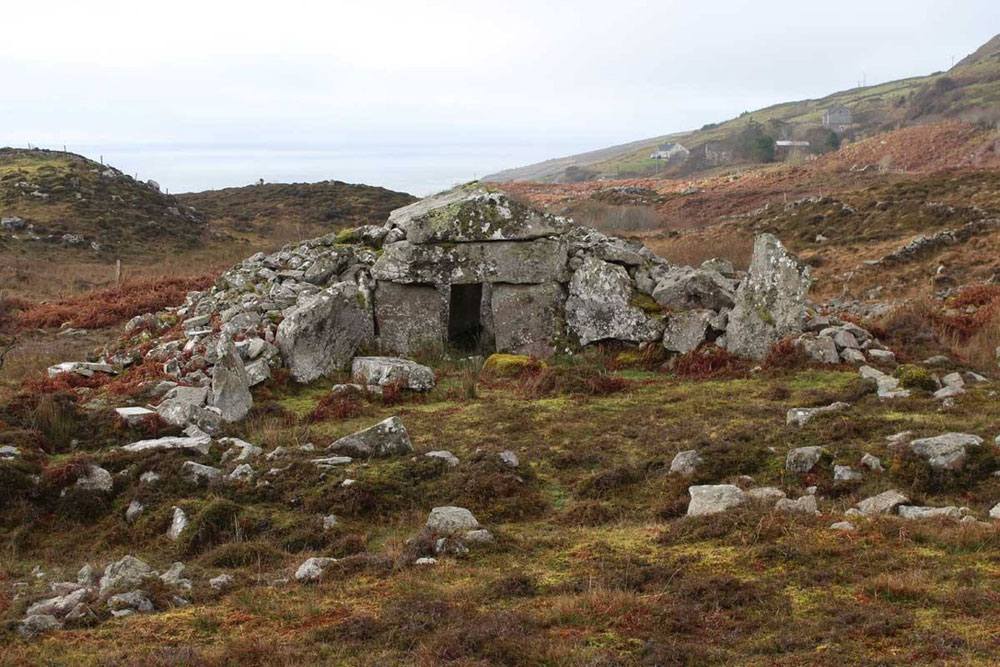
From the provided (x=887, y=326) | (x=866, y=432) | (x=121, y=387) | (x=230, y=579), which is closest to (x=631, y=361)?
(x=887, y=326)

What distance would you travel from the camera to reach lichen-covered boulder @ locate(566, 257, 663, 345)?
1526 cm

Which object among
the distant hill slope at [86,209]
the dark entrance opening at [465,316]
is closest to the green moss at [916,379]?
the dark entrance opening at [465,316]

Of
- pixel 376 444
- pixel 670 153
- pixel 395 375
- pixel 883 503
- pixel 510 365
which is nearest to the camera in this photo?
pixel 883 503

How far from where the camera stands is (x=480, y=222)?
15.7 m

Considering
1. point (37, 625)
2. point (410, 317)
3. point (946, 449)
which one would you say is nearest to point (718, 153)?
point (410, 317)

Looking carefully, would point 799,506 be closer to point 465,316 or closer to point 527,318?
point 527,318

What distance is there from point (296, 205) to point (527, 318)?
45.1m

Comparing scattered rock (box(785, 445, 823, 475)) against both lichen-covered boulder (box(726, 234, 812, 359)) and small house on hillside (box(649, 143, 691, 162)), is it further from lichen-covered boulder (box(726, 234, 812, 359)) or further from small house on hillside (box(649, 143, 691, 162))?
small house on hillside (box(649, 143, 691, 162))

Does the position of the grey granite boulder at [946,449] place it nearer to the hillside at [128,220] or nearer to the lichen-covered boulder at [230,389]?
the lichen-covered boulder at [230,389]

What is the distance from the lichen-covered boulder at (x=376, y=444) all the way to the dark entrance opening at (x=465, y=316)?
6.85 metres

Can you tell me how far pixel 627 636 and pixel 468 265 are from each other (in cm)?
1109

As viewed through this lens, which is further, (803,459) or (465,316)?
(465,316)

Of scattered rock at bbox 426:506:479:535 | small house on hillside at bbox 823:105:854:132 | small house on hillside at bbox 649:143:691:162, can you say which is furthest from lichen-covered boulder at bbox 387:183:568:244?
small house on hillside at bbox 823:105:854:132

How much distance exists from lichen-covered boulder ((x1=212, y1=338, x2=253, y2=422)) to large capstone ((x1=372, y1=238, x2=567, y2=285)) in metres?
4.22
